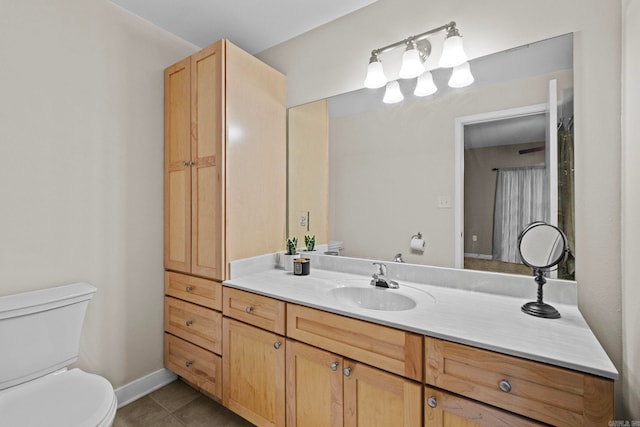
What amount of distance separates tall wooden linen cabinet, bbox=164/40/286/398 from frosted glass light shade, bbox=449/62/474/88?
3.80ft

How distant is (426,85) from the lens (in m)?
1.61

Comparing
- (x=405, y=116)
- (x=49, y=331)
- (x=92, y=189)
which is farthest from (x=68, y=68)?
(x=405, y=116)

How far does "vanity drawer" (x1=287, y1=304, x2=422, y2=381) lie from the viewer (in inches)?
41.4

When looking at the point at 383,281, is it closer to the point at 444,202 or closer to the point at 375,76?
the point at 444,202

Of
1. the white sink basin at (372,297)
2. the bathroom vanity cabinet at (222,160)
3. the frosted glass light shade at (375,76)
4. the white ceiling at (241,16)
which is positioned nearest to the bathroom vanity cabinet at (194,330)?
the bathroom vanity cabinet at (222,160)

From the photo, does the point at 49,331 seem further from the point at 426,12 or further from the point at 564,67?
the point at 564,67

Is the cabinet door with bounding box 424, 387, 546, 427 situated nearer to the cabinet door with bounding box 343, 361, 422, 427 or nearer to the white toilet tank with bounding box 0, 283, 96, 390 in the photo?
the cabinet door with bounding box 343, 361, 422, 427

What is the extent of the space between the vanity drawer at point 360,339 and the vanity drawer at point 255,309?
0.06 m

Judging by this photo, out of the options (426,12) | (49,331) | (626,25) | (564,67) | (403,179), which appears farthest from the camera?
(403,179)

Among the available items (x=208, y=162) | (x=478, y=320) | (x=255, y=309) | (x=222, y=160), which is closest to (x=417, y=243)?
(x=478, y=320)

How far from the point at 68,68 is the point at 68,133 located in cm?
37

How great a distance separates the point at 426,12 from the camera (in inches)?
63.1

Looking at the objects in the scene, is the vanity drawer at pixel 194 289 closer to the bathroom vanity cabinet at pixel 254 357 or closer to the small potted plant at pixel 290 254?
the bathroom vanity cabinet at pixel 254 357

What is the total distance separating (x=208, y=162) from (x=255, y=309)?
0.92 metres
